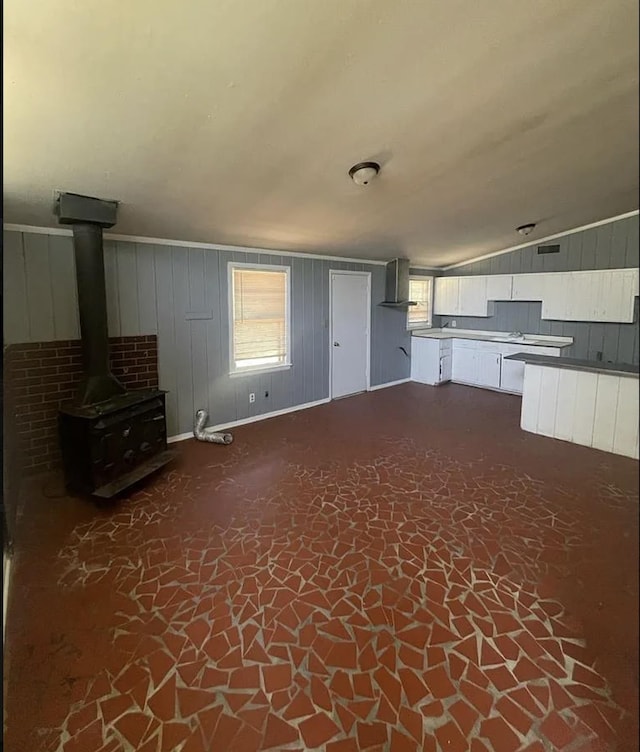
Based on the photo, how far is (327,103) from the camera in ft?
5.84

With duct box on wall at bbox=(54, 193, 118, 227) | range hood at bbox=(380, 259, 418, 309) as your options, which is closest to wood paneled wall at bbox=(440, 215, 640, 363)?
duct box on wall at bbox=(54, 193, 118, 227)

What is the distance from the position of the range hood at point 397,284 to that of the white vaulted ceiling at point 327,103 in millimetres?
2715

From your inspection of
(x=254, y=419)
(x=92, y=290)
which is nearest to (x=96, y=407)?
(x=92, y=290)

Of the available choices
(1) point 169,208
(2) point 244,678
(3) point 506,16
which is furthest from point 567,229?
(1) point 169,208

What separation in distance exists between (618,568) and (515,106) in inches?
46.3

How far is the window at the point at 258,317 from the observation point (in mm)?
4141

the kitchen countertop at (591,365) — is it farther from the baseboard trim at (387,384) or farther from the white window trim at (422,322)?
the white window trim at (422,322)

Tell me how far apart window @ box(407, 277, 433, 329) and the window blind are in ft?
7.92

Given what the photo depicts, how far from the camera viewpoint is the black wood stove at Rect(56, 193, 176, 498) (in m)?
2.54

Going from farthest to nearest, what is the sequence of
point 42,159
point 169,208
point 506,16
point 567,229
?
point 169,208 → point 42,159 → point 506,16 → point 567,229

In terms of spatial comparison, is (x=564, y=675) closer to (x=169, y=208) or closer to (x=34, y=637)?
(x=34, y=637)

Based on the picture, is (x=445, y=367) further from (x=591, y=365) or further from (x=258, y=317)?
(x=591, y=365)

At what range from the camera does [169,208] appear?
279cm

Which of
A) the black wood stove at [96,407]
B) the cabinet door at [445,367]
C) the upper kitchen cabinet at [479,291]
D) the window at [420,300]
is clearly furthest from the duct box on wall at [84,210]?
the cabinet door at [445,367]
